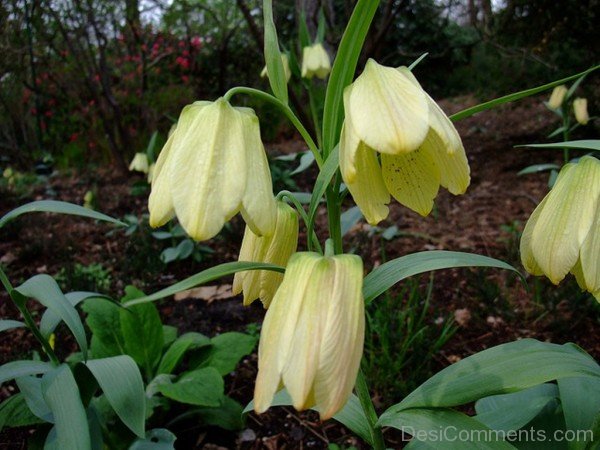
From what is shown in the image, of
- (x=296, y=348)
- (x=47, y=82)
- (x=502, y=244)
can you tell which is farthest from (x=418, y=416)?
(x=47, y=82)

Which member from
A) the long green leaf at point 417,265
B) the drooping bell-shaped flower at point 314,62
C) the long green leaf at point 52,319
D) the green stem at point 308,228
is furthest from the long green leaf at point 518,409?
the drooping bell-shaped flower at point 314,62

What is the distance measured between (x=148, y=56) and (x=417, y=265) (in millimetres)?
6113

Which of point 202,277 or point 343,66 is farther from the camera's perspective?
point 343,66

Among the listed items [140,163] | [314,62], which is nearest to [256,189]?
[314,62]

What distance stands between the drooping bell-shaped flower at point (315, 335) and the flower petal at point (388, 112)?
0.47 feet

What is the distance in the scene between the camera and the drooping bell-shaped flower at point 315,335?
22.8 inches

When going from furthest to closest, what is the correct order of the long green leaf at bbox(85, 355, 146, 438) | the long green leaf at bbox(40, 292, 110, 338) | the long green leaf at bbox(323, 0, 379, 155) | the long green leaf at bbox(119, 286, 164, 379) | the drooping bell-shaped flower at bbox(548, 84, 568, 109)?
1. the drooping bell-shaped flower at bbox(548, 84, 568, 109)
2. the long green leaf at bbox(119, 286, 164, 379)
3. the long green leaf at bbox(40, 292, 110, 338)
4. the long green leaf at bbox(85, 355, 146, 438)
5. the long green leaf at bbox(323, 0, 379, 155)

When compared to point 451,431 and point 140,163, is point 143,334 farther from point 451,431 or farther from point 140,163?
point 140,163

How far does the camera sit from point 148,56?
6195mm

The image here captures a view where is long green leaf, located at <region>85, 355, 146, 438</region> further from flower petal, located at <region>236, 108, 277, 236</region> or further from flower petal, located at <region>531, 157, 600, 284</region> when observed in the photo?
flower petal, located at <region>531, 157, 600, 284</region>

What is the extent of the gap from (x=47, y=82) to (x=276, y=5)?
2870 mm

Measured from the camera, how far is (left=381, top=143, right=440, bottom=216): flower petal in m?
0.76

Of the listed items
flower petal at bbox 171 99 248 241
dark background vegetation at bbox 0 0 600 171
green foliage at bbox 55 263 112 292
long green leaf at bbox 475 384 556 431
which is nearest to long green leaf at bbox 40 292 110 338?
flower petal at bbox 171 99 248 241

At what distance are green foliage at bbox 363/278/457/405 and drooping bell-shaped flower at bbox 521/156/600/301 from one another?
0.75 metres
